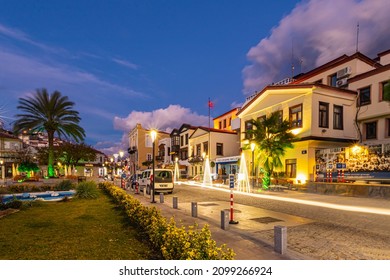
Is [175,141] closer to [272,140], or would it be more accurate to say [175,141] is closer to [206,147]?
[206,147]

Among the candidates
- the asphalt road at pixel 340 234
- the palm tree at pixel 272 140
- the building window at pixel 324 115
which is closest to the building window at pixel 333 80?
the building window at pixel 324 115

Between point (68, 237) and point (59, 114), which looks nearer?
point (68, 237)

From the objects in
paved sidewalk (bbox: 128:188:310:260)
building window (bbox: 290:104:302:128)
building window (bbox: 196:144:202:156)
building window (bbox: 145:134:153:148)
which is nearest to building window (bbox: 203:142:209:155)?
building window (bbox: 196:144:202:156)

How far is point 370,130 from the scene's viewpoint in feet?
76.7

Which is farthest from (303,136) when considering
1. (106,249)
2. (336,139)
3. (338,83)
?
(106,249)

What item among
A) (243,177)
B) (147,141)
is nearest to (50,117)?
(243,177)

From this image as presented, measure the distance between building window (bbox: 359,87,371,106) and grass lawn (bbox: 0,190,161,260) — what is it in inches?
966

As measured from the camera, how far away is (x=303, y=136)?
22.5m

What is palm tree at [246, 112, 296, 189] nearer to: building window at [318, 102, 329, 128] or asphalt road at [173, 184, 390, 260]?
building window at [318, 102, 329, 128]

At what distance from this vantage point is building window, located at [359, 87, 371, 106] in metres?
22.7

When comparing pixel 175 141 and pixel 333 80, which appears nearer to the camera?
pixel 333 80

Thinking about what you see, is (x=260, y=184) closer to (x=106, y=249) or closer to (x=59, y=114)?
(x=106, y=249)

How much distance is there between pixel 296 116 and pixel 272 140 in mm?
4086

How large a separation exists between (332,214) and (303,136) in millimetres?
13255
